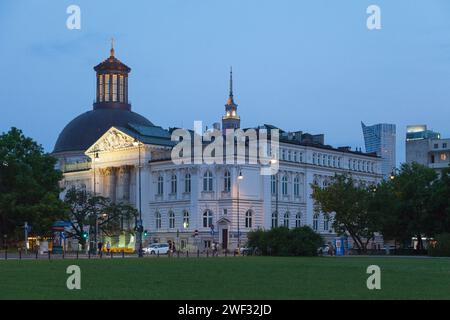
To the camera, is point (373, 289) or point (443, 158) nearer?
point (373, 289)

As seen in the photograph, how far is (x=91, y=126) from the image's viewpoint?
158m

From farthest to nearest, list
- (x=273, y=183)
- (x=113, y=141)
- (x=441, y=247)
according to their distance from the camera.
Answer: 1. (x=113, y=141)
2. (x=273, y=183)
3. (x=441, y=247)

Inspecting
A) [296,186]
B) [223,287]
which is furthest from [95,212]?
[223,287]

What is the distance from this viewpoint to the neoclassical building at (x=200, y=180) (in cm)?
12438

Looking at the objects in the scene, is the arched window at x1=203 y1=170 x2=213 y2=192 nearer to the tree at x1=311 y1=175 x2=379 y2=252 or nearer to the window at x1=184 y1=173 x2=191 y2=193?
the window at x1=184 y1=173 x2=191 y2=193

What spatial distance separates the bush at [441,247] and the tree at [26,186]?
38.1m

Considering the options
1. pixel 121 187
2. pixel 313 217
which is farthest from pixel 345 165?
pixel 121 187

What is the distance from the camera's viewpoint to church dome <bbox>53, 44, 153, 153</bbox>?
15625cm

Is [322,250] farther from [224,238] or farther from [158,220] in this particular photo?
[158,220]

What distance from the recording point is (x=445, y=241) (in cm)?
8206

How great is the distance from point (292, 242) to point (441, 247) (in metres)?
14.0

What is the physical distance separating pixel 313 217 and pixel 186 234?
2097cm
